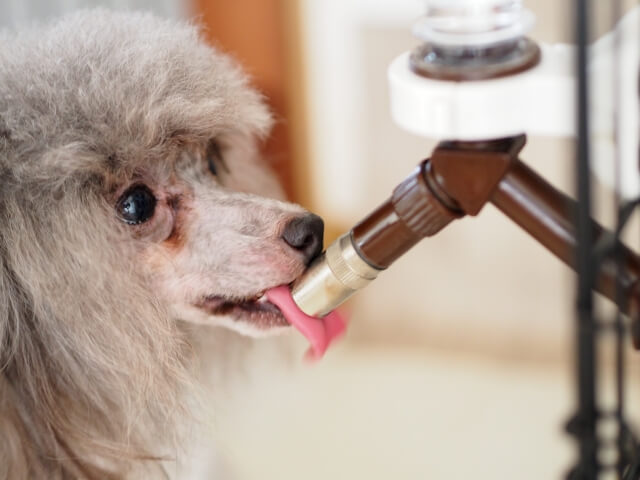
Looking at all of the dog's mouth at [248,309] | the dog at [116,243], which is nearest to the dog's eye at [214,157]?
the dog at [116,243]

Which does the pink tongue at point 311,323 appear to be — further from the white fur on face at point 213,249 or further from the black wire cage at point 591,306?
the black wire cage at point 591,306

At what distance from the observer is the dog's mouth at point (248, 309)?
2.34 ft

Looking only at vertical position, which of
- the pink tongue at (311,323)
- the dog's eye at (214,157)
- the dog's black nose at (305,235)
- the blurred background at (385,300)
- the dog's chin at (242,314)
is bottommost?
the blurred background at (385,300)

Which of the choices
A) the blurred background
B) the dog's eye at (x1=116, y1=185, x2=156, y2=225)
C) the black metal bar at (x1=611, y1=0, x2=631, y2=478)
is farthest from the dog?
the blurred background

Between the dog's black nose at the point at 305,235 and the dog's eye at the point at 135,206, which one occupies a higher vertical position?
the dog's eye at the point at 135,206

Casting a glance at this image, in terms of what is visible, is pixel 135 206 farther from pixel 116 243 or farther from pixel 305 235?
pixel 305 235

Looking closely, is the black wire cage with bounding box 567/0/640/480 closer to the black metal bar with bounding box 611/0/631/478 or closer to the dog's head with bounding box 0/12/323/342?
the black metal bar with bounding box 611/0/631/478

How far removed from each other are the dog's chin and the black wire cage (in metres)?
0.35

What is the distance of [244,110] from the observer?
792 mm

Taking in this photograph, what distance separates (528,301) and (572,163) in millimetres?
1240

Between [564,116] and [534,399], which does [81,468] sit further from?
[534,399]

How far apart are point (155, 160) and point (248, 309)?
143 mm

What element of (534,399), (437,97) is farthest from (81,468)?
(534,399)

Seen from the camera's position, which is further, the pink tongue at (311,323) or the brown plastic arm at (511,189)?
the pink tongue at (311,323)
